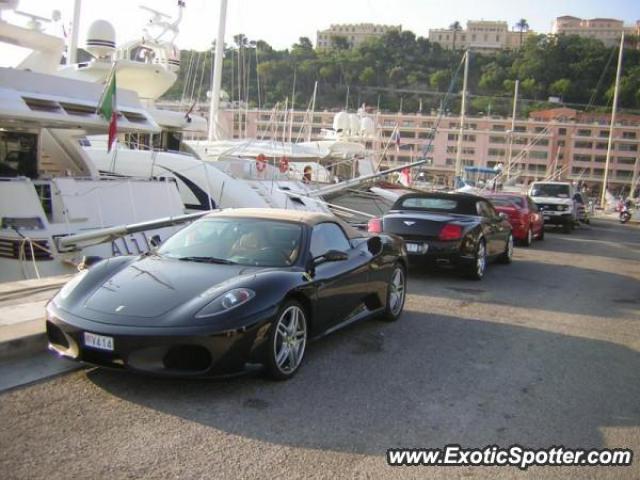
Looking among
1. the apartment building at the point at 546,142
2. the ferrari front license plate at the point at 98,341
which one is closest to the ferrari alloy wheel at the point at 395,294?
the ferrari front license plate at the point at 98,341

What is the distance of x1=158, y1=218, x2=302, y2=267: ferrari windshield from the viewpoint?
557cm

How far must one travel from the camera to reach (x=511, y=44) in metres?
199

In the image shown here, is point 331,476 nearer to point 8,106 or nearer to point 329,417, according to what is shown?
point 329,417

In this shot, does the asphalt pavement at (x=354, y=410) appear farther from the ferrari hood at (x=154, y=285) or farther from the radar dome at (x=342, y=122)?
the radar dome at (x=342, y=122)

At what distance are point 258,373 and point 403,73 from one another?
138m

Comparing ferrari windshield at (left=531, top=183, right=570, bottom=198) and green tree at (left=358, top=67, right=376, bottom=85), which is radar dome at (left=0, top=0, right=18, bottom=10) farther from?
green tree at (left=358, top=67, right=376, bottom=85)

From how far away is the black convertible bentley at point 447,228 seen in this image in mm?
10328

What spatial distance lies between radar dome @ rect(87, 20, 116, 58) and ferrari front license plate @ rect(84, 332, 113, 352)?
15758 mm

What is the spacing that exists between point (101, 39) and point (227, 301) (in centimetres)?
1593

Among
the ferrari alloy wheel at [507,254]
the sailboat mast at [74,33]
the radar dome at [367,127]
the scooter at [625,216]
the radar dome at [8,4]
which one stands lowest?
the scooter at [625,216]

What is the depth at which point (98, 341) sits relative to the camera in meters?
4.39

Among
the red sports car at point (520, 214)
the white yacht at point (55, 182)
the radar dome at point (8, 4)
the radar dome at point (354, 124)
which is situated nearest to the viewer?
the white yacht at point (55, 182)

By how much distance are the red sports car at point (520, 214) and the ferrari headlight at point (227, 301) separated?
1323 centimetres

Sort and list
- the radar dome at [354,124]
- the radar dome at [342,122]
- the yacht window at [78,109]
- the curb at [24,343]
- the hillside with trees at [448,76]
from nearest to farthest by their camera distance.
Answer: the curb at [24,343] → the yacht window at [78,109] → the radar dome at [342,122] → the radar dome at [354,124] → the hillside with trees at [448,76]
